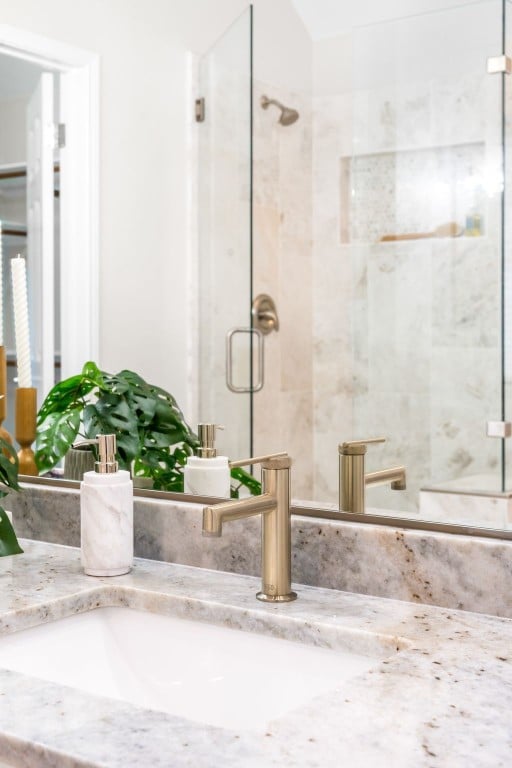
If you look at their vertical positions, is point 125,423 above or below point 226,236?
below

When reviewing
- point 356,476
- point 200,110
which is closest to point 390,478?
point 356,476

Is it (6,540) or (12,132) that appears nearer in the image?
(6,540)

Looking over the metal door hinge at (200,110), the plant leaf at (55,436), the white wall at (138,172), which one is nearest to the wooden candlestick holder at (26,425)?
the plant leaf at (55,436)

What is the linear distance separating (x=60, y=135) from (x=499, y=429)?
0.96m

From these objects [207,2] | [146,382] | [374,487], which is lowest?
[374,487]

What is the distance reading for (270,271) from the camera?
4.37 ft

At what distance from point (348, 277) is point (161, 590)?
51 centimetres

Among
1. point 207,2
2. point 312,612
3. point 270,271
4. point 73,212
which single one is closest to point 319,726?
point 312,612

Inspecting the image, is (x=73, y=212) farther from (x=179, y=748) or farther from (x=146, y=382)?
(x=179, y=748)

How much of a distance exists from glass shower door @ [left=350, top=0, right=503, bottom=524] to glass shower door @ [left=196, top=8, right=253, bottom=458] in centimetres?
22

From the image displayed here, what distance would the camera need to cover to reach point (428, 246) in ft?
3.85

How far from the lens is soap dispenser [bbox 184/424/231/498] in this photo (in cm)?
142

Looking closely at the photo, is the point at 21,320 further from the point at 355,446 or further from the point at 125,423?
the point at 355,446

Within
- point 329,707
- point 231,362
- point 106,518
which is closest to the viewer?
point 329,707
